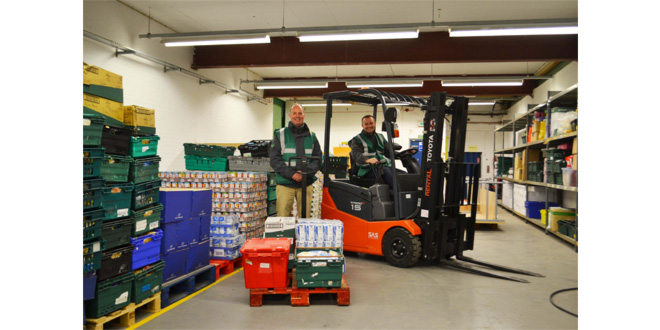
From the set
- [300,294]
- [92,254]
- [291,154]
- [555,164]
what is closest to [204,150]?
[291,154]

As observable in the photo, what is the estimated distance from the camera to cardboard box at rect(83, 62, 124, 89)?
14.9 ft

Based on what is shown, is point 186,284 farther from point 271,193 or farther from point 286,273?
point 271,193

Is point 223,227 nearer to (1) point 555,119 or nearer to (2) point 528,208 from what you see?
(1) point 555,119

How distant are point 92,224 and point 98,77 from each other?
6.12ft

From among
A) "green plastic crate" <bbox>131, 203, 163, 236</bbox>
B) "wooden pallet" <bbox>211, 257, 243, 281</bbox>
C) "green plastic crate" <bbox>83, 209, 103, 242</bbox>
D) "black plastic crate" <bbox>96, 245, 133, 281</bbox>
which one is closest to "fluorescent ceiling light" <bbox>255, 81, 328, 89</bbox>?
"wooden pallet" <bbox>211, 257, 243, 281</bbox>

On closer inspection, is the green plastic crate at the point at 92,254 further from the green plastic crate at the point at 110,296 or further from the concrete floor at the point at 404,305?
the concrete floor at the point at 404,305

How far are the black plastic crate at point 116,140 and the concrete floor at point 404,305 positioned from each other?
Result: 1.77 meters

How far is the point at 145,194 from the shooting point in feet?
15.0

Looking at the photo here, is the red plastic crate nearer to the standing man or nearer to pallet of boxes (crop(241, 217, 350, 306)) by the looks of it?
pallet of boxes (crop(241, 217, 350, 306))

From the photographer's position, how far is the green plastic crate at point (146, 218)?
439 cm

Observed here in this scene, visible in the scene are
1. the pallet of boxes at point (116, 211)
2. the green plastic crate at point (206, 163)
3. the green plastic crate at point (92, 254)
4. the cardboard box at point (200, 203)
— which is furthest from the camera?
the green plastic crate at point (206, 163)

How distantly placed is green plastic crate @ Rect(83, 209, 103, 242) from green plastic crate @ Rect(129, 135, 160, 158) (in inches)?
33.5

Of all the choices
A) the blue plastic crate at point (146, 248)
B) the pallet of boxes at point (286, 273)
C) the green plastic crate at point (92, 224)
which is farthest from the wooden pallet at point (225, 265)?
the green plastic crate at point (92, 224)

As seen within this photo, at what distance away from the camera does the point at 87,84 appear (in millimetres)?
4508
